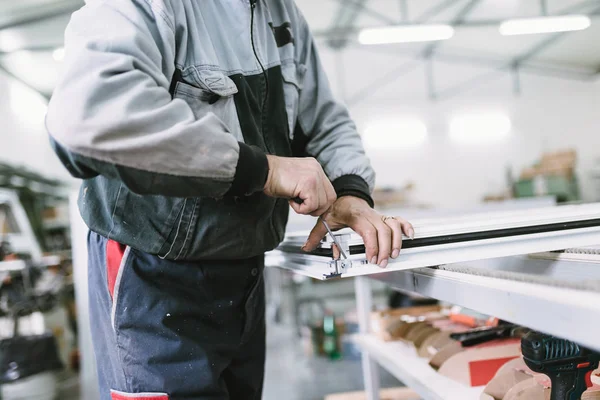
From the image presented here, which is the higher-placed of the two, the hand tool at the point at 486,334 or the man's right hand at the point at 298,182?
the man's right hand at the point at 298,182

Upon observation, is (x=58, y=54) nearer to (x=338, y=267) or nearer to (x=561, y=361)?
(x=338, y=267)

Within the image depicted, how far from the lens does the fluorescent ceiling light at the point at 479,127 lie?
8.59 meters

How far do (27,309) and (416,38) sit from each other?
15.1 ft

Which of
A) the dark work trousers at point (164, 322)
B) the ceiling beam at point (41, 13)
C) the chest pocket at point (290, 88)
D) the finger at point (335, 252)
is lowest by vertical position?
the dark work trousers at point (164, 322)

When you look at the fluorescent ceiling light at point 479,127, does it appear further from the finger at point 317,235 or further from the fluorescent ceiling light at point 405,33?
the finger at point 317,235

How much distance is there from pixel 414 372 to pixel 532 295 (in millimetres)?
686

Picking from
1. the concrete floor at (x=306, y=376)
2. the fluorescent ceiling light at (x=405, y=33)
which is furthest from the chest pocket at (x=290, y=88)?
the fluorescent ceiling light at (x=405, y=33)

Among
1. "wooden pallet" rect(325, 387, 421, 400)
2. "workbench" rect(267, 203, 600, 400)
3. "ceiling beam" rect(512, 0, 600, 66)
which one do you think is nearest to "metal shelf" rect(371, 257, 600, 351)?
"workbench" rect(267, 203, 600, 400)

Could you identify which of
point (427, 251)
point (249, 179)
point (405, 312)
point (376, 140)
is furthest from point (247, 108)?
point (376, 140)

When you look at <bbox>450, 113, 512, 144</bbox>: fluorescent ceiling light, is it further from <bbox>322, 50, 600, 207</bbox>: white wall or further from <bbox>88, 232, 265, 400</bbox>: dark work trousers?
<bbox>88, 232, 265, 400</bbox>: dark work trousers

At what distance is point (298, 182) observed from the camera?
0.65 m

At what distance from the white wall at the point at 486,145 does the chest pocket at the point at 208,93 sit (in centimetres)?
779

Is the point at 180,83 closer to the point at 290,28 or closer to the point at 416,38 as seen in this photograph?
the point at 290,28

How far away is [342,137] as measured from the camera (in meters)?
1.02
